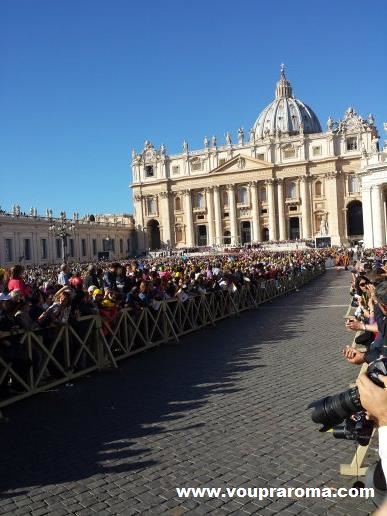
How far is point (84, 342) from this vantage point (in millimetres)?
8805

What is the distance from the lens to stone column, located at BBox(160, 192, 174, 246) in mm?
87750

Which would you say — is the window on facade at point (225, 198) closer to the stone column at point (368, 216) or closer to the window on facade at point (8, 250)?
the stone column at point (368, 216)

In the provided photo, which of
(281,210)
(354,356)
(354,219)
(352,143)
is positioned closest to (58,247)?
(281,210)

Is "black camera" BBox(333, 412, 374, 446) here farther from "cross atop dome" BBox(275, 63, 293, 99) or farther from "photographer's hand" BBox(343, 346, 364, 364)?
"cross atop dome" BBox(275, 63, 293, 99)

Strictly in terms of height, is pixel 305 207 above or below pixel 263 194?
below

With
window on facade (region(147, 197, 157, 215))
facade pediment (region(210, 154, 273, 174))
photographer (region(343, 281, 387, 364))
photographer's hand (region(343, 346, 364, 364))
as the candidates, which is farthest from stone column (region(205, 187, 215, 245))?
photographer's hand (region(343, 346, 364, 364))

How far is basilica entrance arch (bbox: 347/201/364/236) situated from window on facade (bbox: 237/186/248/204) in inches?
631

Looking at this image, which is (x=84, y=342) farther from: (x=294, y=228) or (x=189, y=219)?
(x=189, y=219)

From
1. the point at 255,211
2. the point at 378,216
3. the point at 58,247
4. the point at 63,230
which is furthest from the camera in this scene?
the point at 255,211

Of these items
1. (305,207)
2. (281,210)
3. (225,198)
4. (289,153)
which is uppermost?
(289,153)

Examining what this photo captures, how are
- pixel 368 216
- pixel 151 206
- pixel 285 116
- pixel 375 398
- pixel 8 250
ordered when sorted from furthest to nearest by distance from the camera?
pixel 285 116 < pixel 151 206 < pixel 8 250 < pixel 368 216 < pixel 375 398

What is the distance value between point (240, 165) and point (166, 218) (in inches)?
600

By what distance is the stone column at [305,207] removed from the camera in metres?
78.1

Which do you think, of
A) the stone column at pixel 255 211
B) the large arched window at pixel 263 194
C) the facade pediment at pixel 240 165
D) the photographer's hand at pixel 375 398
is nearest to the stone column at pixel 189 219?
the facade pediment at pixel 240 165
